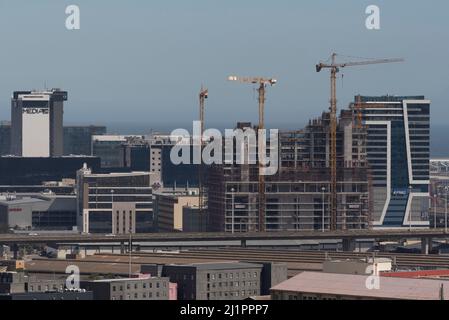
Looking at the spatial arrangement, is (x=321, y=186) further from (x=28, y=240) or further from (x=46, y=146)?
(x=46, y=146)

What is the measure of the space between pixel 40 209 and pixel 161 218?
6.53m

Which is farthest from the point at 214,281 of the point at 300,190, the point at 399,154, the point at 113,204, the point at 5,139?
the point at 5,139

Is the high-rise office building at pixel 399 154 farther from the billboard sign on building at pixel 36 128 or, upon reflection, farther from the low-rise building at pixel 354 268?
the low-rise building at pixel 354 268

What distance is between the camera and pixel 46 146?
139125 mm

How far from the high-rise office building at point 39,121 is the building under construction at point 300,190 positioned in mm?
47661

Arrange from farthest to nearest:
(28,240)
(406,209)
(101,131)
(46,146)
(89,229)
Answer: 1. (101,131)
2. (46,146)
3. (406,209)
4. (89,229)
5. (28,240)

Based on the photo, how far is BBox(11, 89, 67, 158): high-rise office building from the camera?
5423 inches

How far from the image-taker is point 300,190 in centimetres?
9038

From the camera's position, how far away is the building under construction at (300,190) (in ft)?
295

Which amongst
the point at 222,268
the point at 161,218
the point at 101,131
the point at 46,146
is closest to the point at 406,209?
the point at 161,218

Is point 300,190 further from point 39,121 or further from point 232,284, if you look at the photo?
point 39,121

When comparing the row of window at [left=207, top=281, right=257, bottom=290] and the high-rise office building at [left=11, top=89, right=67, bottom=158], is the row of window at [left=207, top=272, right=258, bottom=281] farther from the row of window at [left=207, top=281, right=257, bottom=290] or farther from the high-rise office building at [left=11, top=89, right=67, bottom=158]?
the high-rise office building at [left=11, top=89, right=67, bottom=158]

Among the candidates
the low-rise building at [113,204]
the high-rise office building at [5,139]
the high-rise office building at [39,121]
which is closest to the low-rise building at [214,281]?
the low-rise building at [113,204]

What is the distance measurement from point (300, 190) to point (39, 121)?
51.4m
